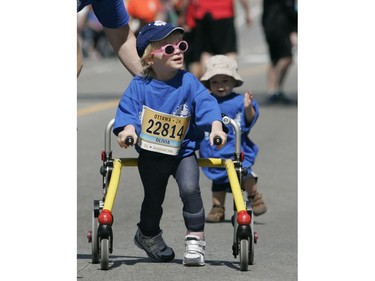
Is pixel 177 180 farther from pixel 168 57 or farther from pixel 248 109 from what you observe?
pixel 248 109

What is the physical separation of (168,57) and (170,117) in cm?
30

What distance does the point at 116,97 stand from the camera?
20.1 metres

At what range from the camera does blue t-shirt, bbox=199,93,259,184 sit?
8953mm

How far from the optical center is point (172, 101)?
7.16 meters

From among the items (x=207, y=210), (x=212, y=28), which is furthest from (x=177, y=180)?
(x=212, y=28)

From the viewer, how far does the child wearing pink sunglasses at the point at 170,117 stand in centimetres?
713

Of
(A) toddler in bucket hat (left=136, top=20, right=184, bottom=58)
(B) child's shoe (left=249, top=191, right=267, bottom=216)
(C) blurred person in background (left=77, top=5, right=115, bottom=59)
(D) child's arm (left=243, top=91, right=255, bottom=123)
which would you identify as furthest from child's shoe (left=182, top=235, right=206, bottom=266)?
(C) blurred person in background (left=77, top=5, right=115, bottom=59)

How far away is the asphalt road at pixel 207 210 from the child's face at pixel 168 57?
3.38 feet

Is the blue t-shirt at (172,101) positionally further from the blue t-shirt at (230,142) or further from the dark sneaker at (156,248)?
the blue t-shirt at (230,142)

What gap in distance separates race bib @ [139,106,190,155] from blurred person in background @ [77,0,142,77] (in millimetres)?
735

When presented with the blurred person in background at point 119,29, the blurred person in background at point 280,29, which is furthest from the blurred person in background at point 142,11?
the blurred person in background at point 119,29

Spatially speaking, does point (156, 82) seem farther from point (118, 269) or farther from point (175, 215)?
point (175, 215)

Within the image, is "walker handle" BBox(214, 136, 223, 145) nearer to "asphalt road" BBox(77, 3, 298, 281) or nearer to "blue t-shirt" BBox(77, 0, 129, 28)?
"asphalt road" BBox(77, 3, 298, 281)
